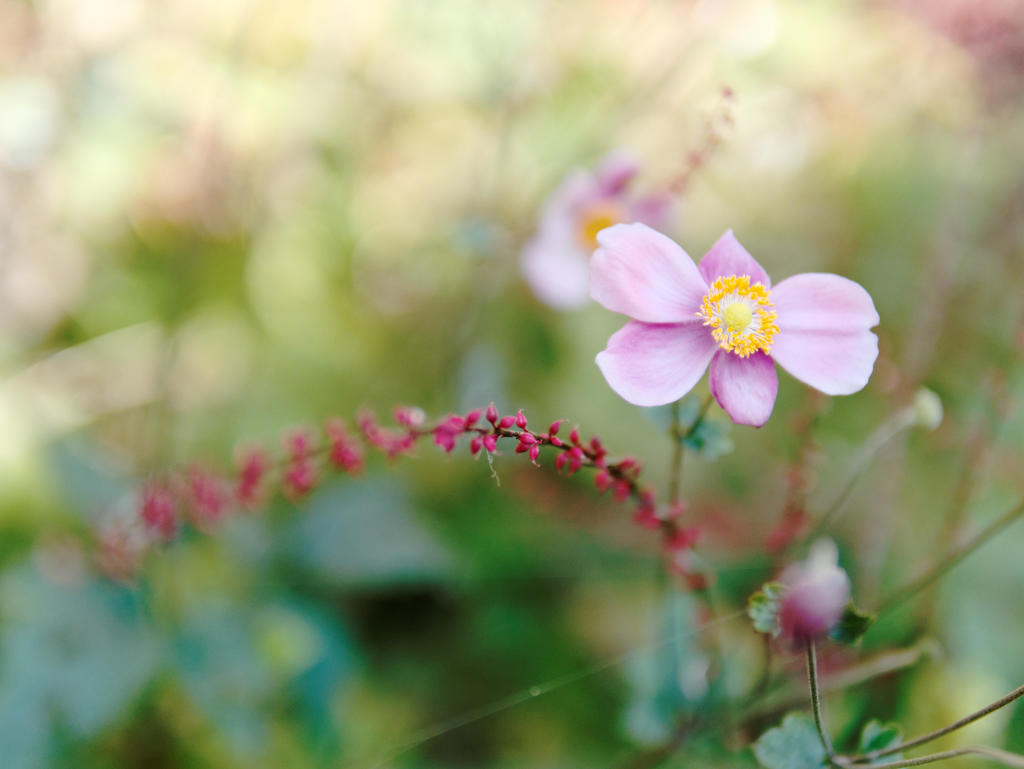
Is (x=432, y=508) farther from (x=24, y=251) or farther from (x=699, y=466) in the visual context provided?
(x=24, y=251)

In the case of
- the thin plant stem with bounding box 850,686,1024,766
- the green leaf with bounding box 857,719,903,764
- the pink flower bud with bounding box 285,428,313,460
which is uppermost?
the pink flower bud with bounding box 285,428,313,460

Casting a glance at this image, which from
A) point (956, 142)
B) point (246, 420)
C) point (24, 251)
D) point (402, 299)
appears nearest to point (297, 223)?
point (402, 299)

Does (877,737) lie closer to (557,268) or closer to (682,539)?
(682,539)

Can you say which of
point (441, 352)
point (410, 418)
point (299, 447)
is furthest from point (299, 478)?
point (441, 352)

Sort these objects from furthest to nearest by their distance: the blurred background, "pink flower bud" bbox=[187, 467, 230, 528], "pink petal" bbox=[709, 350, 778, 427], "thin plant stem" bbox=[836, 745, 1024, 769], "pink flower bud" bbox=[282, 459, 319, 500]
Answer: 1. the blurred background
2. "pink flower bud" bbox=[187, 467, 230, 528]
3. "pink flower bud" bbox=[282, 459, 319, 500]
4. "pink petal" bbox=[709, 350, 778, 427]
5. "thin plant stem" bbox=[836, 745, 1024, 769]

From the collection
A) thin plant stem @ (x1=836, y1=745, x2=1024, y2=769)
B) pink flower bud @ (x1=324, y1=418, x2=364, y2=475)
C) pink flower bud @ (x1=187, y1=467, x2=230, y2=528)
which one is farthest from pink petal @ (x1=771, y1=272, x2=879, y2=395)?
pink flower bud @ (x1=187, y1=467, x2=230, y2=528)

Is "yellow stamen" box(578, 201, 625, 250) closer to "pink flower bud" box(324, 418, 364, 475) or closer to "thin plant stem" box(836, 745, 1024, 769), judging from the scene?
"pink flower bud" box(324, 418, 364, 475)

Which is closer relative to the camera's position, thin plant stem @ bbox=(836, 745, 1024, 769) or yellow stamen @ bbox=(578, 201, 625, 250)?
thin plant stem @ bbox=(836, 745, 1024, 769)

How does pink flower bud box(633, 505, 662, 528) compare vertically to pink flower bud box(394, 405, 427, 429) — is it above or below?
below
